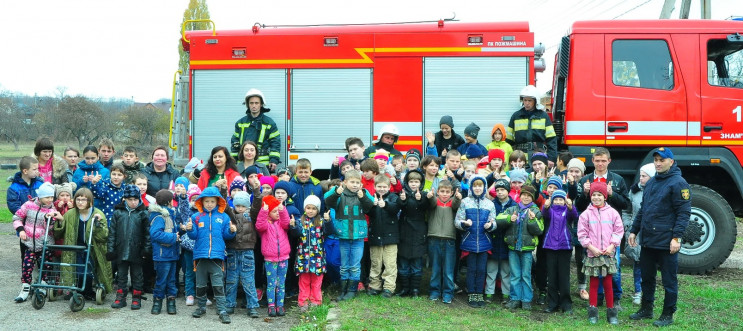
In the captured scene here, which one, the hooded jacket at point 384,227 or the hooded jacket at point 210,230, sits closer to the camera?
the hooded jacket at point 210,230

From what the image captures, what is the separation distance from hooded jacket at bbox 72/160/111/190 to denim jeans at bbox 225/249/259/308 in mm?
1970

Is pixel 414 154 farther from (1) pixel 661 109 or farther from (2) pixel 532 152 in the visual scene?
(1) pixel 661 109

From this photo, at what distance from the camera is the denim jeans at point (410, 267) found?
727 cm

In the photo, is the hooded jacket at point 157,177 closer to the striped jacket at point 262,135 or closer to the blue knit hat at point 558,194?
the striped jacket at point 262,135

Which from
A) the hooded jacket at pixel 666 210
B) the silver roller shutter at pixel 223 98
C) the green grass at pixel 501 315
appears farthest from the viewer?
the silver roller shutter at pixel 223 98

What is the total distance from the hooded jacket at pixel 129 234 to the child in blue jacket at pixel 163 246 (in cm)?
11

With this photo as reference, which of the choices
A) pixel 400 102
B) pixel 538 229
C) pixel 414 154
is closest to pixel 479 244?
pixel 538 229

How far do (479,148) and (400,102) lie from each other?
127 cm

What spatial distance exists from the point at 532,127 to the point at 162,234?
451cm

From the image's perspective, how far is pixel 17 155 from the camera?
120 feet

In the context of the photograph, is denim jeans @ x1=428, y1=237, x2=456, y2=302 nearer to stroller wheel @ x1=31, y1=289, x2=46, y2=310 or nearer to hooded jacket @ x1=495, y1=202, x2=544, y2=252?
hooded jacket @ x1=495, y1=202, x2=544, y2=252

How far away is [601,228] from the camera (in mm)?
6422

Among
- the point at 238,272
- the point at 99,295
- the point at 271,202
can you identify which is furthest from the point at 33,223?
the point at 271,202

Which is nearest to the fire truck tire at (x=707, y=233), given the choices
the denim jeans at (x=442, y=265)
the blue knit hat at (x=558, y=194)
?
the blue knit hat at (x=558, y=194)
